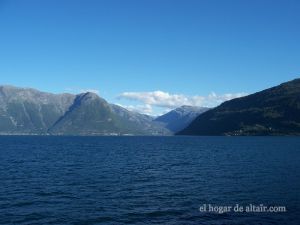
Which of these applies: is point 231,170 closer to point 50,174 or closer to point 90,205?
point 50,174

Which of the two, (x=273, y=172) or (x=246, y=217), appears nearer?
(x=246, y=217)

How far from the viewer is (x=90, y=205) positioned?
52500 mm

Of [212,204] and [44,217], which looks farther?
[212,204]

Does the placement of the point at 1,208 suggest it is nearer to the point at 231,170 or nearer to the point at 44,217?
the point at 44,217

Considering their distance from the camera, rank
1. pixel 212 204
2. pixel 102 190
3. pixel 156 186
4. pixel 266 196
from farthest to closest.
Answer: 1. pixel 156 186
2. pixel 102 190
3. pixel 266 196
4. pixel 212 204

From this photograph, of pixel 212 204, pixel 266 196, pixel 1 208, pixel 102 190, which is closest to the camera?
pixel 1 208

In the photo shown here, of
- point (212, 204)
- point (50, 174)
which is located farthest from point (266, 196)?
point (50, 174)

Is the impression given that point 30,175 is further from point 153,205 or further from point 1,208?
point 153,205

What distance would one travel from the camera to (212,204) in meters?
53.6

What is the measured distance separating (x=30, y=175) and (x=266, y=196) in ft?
164

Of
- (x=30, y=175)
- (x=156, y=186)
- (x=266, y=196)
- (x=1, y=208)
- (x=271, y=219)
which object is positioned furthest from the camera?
(x=30, y=175)

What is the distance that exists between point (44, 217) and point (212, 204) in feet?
73.0

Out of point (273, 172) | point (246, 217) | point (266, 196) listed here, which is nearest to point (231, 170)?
point (273, 172)

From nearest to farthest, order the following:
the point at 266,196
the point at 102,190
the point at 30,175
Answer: the point at 266,196 → the point at 102,190 → the point at 30,175
